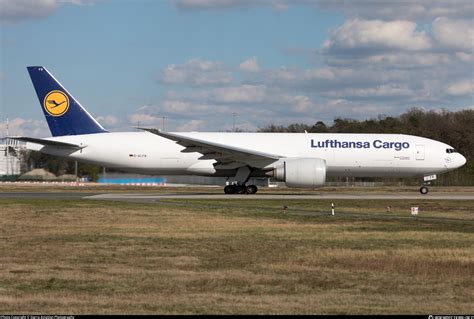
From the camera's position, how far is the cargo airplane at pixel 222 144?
39.8m

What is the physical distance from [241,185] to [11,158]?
2913 inches

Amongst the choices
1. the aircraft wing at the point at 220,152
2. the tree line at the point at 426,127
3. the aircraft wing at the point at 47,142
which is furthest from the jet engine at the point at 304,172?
the tree line at the point at 426,127

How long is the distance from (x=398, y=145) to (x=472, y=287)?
29.4 m

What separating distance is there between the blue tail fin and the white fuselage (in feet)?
2.12

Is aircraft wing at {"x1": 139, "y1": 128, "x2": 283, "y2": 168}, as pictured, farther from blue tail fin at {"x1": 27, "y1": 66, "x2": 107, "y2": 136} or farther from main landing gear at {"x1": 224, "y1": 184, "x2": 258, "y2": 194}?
blue tail fin at {"x1": 27, "y1": 66, "x2": 107, "y2": 136}

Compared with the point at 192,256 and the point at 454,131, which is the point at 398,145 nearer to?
the point at 192,256

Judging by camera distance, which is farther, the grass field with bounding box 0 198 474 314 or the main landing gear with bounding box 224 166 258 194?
the main landing gear with bounding box 224 166 258 194

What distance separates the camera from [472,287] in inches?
471

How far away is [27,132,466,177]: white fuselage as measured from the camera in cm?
3994

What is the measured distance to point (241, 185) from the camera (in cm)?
3984

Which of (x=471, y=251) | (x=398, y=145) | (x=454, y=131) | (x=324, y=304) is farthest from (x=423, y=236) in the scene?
(x=454, y=131)

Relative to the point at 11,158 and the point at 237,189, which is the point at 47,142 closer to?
the point at 237,189

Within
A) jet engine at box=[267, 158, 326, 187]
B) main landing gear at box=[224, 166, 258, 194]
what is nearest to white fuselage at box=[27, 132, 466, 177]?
main landing gear at box=[224, 166, 258, 194]

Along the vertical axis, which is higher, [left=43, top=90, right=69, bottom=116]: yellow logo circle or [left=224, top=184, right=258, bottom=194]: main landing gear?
[left=43, top=90, right=69, bottom=116]: yellow logo circle
